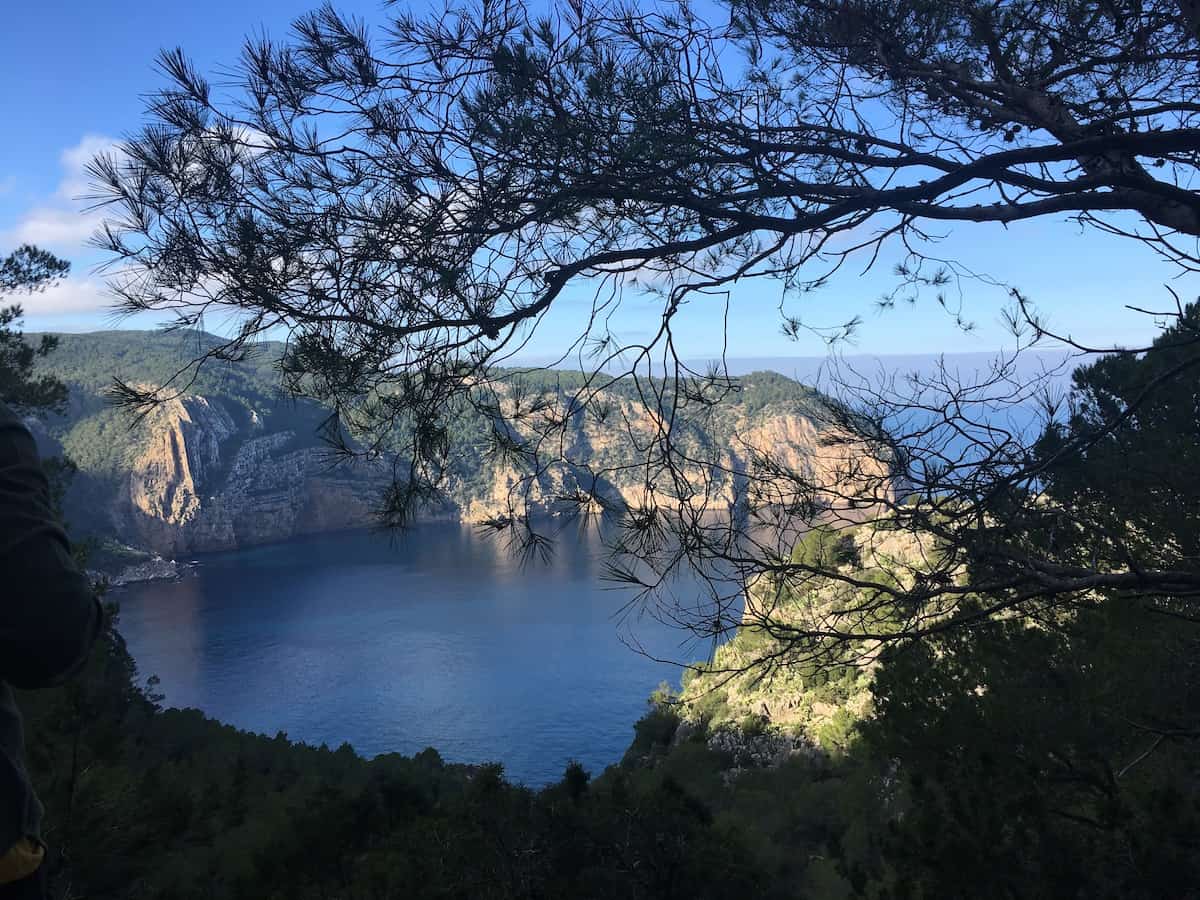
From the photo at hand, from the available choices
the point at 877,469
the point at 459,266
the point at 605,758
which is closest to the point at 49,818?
the point at 459,266

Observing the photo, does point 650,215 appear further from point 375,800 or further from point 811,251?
point 375,800

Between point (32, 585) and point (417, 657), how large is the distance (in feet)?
91.5

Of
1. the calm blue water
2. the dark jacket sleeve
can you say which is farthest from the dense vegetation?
the calm blue water

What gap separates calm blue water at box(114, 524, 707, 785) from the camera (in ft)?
69.9

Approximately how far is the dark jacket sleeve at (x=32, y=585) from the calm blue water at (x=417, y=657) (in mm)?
13593

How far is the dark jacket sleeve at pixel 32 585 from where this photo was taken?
2.23 ft

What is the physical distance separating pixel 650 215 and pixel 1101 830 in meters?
2.55

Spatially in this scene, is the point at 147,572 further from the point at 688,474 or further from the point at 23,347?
the point at 688,474

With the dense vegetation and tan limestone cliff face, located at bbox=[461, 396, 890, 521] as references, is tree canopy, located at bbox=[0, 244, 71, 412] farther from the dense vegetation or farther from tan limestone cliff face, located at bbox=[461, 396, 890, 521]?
tan limestone cliff face, located at bbox=[461, 396, 890, 521]

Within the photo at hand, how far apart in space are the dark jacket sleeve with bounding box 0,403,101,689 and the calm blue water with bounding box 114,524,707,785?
44.6 ft

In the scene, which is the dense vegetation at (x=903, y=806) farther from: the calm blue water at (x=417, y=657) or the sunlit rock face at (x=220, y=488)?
the sunlit rock face at (x=220, y=488)

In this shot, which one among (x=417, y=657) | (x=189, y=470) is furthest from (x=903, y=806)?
(x=189, y=470)

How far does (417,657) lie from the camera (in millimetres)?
27109

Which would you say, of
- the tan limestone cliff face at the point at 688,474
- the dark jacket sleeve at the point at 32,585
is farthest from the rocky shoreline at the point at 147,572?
the dark jacket sleeve at the point at 32,585
